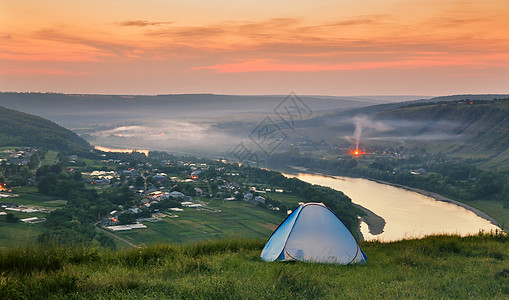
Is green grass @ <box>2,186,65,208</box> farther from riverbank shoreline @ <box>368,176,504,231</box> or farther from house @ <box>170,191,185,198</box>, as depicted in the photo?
riverbank shoreline @ <box>368,176,504,231</box>

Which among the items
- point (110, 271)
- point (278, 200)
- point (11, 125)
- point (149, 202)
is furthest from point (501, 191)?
point (11, 125)

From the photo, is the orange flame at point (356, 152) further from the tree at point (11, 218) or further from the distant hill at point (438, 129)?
the tree at point (11, 218)

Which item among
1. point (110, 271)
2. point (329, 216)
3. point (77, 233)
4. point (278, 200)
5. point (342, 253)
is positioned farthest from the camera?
point (278, 200)

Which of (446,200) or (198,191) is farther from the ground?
(198,191)

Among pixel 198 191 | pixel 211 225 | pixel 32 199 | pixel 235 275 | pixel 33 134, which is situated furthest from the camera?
pixel 33 134

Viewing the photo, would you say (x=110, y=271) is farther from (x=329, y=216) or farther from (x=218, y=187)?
(x=218, y=187)

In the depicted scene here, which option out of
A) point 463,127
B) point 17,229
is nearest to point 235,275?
point 17,229

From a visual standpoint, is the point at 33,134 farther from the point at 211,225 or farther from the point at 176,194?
the point at 211,225

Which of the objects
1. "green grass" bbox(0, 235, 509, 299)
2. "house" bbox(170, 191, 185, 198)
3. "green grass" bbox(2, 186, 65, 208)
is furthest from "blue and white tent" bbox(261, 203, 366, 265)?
"house" bbox(170, 191, 185, 198)
